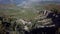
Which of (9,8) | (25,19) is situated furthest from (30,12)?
(9,8)

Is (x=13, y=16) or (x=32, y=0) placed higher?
(x=32, y=0)

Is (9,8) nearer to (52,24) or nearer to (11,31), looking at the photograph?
(11,31)

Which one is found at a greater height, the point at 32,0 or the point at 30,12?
the point at 32,0

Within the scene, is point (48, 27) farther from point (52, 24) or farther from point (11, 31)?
point (11, 31)

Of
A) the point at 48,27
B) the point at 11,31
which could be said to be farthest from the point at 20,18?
A: the point at 48,27

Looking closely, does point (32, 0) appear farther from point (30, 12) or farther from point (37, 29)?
point (37, 29)

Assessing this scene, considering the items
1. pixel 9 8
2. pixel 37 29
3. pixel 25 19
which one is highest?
pixel 9 8

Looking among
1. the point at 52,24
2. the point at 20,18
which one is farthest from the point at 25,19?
the point at 52,24
